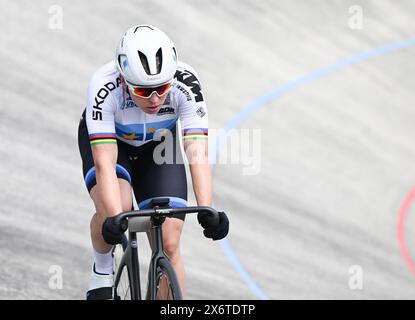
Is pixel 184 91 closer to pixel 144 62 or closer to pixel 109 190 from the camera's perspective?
pixel 144 62

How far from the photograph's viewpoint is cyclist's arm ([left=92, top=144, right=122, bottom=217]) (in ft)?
13.4

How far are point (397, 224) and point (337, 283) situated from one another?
3.38 feet

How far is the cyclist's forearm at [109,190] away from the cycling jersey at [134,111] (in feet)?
0.52

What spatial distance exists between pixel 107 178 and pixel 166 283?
1.89 ft

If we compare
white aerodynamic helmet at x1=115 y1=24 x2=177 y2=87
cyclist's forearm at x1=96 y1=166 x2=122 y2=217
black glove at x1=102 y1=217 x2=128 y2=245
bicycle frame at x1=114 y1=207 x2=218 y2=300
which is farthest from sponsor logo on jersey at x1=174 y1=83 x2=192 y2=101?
black glove at x1=102 y1=217 x2=128 y2=245

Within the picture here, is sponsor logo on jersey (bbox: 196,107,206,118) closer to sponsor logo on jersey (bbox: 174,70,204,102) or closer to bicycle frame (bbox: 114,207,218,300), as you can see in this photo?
sponsor logo on jersey (bbox: 174,70,204,102)

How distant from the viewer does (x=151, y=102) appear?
407cm

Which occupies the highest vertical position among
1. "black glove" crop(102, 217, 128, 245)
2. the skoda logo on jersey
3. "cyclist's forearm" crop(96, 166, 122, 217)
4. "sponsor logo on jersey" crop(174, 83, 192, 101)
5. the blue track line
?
the blue track line

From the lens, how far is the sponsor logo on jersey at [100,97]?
4.24 meters

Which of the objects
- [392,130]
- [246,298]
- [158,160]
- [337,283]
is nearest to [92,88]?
[158,160]

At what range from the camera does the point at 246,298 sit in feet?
20.3

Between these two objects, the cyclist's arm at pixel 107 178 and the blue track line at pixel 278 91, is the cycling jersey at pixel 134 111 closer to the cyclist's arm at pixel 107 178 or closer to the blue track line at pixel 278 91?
the cyclist's arm at pixel 107 178

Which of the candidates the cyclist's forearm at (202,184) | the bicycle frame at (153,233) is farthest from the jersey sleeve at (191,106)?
the bicycle frame at (153,233)
